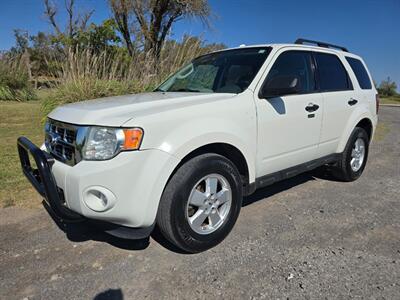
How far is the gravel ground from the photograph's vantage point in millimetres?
2264

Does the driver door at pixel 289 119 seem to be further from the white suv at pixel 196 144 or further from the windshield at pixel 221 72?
the windshield at pixel 221 72

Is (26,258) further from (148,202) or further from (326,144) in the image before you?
(326,144)

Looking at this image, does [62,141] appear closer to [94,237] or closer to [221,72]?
[94,237]

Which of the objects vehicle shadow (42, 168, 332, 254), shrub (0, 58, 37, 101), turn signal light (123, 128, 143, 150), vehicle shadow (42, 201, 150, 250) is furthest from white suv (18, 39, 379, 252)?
shrub (0, 58, 37, 101)

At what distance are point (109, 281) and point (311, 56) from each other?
331 cm

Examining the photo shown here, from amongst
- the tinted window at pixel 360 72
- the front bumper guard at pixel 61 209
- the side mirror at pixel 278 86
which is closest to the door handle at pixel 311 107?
the side mirror at pixel 278 86

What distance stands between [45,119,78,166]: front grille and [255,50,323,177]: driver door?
5.43 ft

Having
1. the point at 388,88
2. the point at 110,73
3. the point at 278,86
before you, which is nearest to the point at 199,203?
the point at 278,86

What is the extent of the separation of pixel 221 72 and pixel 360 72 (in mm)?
2420

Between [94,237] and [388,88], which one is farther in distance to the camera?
[388,88]

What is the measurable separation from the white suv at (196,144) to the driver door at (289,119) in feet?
0.04

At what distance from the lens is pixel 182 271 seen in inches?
97.9

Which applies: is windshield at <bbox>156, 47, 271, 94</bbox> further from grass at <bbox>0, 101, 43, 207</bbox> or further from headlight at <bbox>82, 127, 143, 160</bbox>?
grass at <bbox>0, 101, 43, 207</bbox>

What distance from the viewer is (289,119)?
332cm
